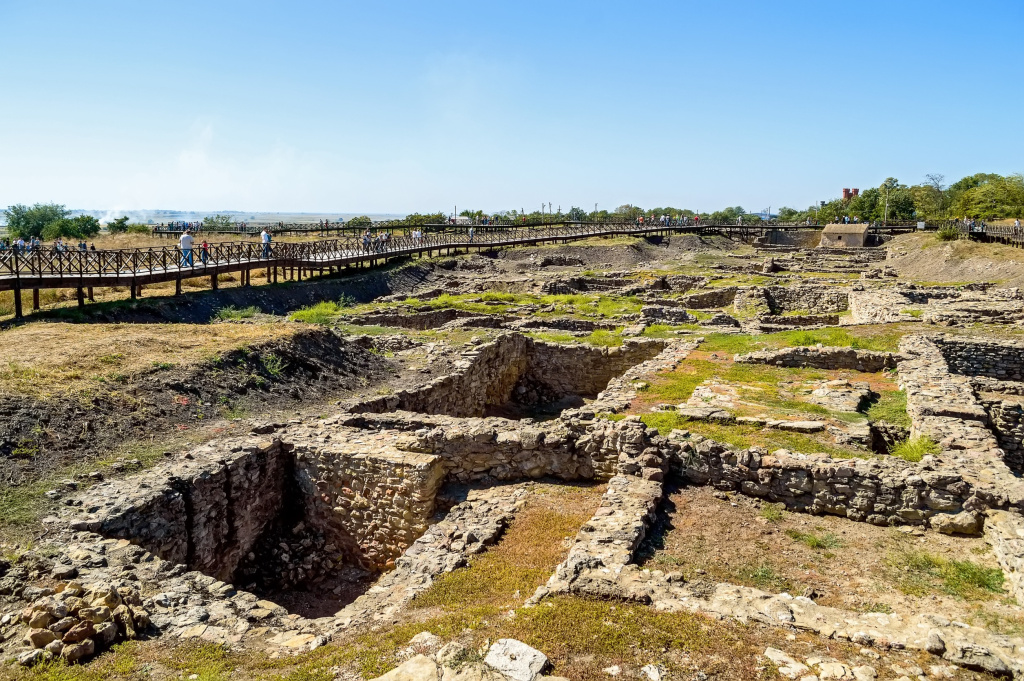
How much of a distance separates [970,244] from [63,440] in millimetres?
48511

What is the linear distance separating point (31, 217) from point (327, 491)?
7347cm

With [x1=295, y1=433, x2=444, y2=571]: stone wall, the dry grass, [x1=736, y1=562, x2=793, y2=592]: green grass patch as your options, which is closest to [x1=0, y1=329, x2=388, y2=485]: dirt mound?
the dry grass

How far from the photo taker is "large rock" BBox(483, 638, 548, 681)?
15.7 feet

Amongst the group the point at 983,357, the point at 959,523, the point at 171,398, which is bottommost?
the point at 959,523

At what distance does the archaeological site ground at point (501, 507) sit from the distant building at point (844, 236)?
47005 millimetres

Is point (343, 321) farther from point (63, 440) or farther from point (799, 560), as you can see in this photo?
point (799, 560)

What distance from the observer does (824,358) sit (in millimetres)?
14734

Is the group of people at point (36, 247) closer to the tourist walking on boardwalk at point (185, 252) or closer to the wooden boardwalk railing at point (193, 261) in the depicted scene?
the wooden boardwalk railing at point (193, 261)

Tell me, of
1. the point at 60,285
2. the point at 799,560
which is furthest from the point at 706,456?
the point at 60,285

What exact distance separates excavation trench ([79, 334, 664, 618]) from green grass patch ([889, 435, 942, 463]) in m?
3.90

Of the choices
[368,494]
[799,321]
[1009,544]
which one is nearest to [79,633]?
[368,494]

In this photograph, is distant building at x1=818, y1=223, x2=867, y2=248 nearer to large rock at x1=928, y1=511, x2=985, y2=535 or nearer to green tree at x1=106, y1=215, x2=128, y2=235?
large rock at x1=928, y1=511, x2=985, y2=535

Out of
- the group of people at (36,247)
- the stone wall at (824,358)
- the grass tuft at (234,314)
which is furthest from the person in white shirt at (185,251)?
the stone wall at (824,358)

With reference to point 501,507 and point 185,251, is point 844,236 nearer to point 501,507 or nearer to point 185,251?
point 185,251
